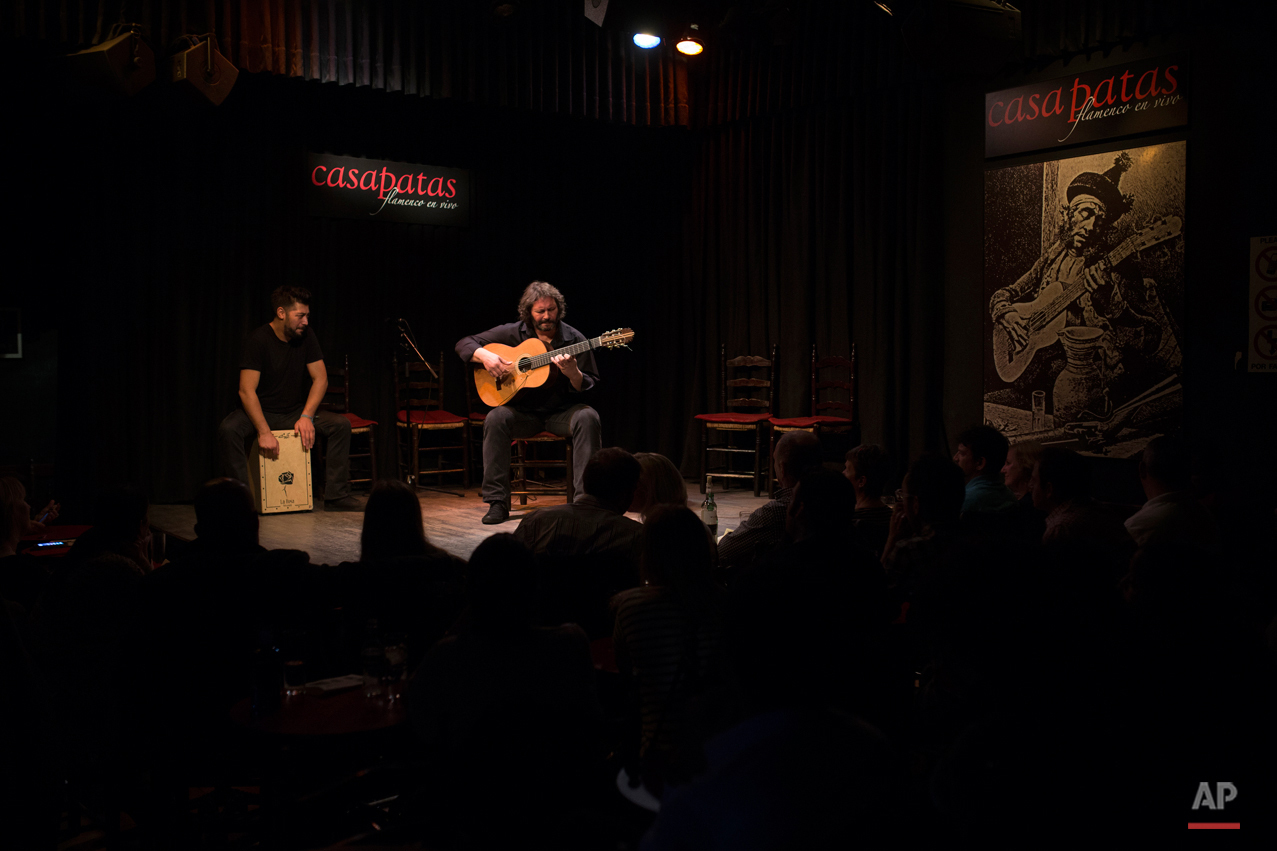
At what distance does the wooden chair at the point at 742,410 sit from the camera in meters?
7.48

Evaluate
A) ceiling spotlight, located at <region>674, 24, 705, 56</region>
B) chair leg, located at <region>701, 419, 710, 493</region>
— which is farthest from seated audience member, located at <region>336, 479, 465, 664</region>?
ceiling spotlight, located at <region>674, 24, 705, 56</region>

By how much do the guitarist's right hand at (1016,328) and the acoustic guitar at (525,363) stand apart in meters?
2.49

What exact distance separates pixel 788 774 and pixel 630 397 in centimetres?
793

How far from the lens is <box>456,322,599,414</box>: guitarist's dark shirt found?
21.0ft

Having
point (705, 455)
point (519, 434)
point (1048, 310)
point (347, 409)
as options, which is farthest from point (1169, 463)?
point (347, 409)

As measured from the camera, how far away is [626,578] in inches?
117

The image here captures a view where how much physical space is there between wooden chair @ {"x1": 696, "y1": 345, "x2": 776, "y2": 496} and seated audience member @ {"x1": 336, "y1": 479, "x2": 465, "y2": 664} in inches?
184

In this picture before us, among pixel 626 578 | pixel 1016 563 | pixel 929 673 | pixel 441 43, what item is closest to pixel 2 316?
pixel 441 43

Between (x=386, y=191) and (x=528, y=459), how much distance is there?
236 centimetres

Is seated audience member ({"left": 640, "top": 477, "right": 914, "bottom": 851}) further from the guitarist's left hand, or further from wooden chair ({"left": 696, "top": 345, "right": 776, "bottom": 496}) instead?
wooden chair ({"left": 696, "top": 345, "right": 776, "bottom": 496})

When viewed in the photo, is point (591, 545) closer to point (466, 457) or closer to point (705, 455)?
point (466, 457)

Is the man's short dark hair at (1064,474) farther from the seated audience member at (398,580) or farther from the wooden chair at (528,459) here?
the wooden chair at (528,459)

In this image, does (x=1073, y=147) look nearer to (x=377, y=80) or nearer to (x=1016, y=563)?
(x=377, y=80)

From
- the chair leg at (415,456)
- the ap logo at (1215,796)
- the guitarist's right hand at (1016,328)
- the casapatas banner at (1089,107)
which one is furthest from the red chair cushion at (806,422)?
the ap logo at (1215,796)
